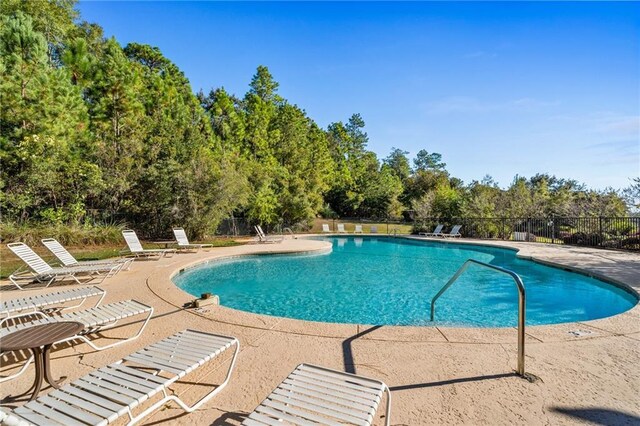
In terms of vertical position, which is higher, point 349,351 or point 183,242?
point 183,242

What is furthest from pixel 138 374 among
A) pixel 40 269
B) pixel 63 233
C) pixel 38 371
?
pixel 63 233

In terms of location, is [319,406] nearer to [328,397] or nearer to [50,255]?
[328,397]

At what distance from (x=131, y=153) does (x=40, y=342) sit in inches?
649

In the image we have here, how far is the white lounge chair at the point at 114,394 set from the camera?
184 cm

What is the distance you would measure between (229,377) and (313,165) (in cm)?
2905

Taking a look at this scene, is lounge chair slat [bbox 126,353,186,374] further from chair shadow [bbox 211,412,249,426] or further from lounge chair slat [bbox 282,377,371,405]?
lounge chair slat [bbox 282,377,371,405]

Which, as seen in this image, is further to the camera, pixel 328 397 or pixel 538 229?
pixel 538 229

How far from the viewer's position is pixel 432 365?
10.8ft

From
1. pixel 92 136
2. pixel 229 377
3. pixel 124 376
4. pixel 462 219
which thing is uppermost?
pixel 92 136

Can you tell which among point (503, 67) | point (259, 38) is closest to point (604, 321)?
point (503, 67)

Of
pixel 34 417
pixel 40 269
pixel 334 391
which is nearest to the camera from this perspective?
pixel 34 417

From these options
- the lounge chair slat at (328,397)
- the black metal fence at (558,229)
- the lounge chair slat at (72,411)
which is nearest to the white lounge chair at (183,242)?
the lounge chair slat at (72,411)

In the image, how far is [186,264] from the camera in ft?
32.5

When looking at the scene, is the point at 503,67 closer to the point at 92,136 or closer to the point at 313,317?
the point at 313,317
